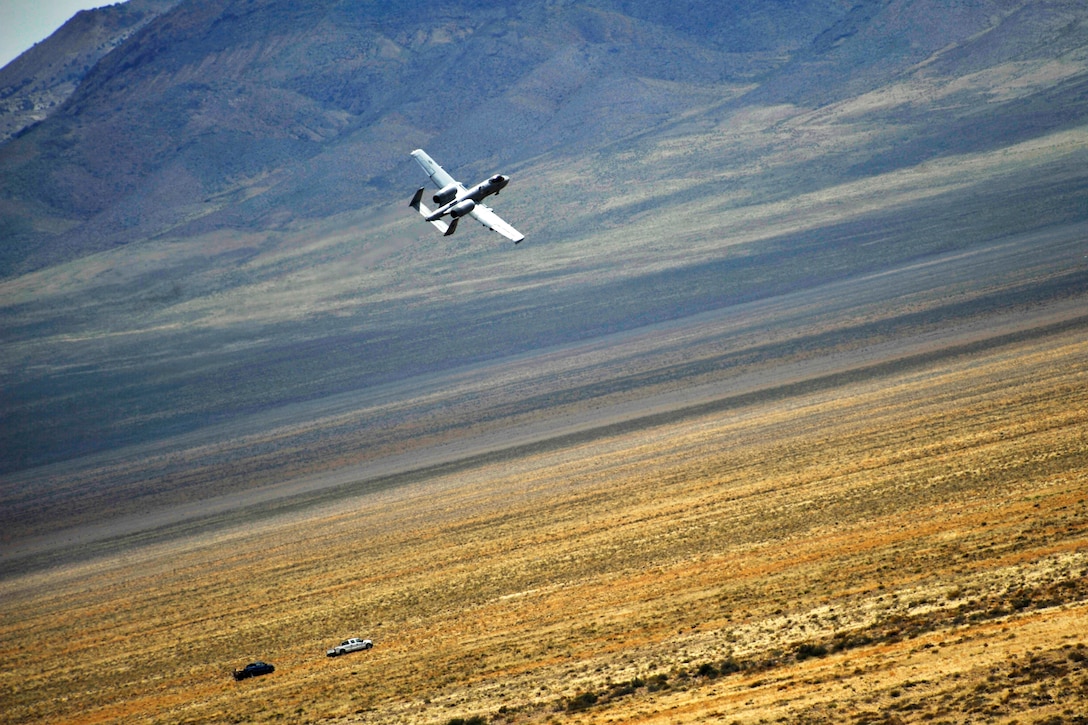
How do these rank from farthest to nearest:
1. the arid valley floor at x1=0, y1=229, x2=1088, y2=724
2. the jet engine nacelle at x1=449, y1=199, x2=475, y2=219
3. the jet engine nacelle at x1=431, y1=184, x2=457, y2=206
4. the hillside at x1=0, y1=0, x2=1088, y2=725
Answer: the jet engine nacelle at x1=431, y1=184, x2=457, y2=206, the jet engine nacelle at x1=449, y1=199, x2=475, y2=219, the hillside at x1=0, y1=0, x2=1088, y2=725, the arid valley floor at x1=0, y1=229, x2=1088, y2=724

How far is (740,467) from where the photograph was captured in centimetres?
4953

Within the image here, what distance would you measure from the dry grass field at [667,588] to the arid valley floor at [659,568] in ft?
0.42

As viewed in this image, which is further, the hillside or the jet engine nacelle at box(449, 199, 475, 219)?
the jet engine nacelle at box(449, 199, 475, 219)

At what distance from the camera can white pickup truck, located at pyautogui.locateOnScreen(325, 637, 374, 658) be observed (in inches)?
1335

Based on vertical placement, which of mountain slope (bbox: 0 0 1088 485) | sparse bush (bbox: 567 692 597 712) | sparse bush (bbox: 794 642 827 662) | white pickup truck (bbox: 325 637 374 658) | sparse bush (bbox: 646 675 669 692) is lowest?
sparse bush (bbox: 794 642 827 662)

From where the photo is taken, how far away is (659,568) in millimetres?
36812

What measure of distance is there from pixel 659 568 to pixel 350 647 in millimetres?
10515

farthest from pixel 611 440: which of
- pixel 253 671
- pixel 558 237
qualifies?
pixel 558 237

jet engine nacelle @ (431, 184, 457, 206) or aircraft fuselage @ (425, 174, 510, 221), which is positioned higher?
jet engine nacelle @ (431, 184, 457, 206)

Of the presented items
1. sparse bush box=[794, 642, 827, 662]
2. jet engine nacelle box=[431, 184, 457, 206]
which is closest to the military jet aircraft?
jet engine nacelle box=[431, 184, 457, 206]

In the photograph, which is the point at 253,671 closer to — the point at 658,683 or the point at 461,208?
the point at 658,683

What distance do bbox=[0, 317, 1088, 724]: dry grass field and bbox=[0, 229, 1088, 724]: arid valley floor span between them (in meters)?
0.13

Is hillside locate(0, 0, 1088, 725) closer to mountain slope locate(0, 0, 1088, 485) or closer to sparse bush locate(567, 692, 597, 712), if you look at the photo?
sparse bush locate(567, 692, 597, 712)

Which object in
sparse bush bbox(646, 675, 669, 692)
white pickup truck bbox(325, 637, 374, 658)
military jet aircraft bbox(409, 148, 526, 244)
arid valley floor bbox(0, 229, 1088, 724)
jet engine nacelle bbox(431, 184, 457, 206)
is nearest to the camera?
arid valley floor bbox(0, 229, 1088, 724)
